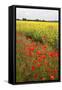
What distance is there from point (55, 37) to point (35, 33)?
41 centimetres

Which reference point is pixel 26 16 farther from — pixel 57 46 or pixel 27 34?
pixel 57 46

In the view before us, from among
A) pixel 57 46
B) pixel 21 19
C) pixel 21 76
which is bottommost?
pixel 21 76

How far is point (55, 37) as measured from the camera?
20.6 ft

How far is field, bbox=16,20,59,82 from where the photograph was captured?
19.6 feet

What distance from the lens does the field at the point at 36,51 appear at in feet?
19.6

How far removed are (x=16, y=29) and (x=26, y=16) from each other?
303 mm

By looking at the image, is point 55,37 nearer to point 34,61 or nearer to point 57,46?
point 57,46

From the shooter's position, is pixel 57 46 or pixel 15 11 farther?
pixel 57 46

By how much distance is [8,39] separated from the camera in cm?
614

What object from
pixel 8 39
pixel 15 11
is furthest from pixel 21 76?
pixel 15 11

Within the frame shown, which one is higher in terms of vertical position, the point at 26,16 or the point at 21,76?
the point at 26,16

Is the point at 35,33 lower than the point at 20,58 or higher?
higher

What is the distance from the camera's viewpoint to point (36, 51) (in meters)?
6.12

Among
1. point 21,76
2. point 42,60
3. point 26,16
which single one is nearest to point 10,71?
point 21,76
